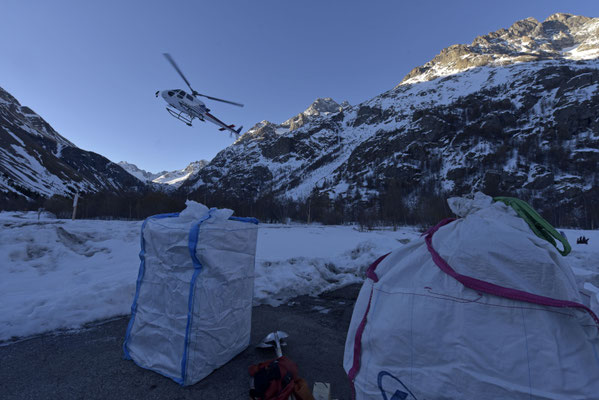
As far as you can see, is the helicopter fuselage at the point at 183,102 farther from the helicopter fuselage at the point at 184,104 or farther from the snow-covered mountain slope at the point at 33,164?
the snow-covered mountain slope at the point at 33,164

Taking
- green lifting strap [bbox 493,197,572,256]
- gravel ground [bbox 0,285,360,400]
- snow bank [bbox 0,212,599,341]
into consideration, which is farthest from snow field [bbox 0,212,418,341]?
green lifting strap [bbox 493,197,572,256]

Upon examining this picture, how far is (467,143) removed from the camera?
76.6 meters

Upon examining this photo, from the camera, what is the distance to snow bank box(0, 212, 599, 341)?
11.8 ft

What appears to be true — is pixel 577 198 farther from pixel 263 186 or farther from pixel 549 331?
pixel 263 186

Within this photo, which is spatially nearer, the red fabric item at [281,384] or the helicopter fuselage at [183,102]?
the red fabric item at [281,384]

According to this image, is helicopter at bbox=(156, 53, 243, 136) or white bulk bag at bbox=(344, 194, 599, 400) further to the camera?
helicopter at bbox=(156, 53, 243, 136)

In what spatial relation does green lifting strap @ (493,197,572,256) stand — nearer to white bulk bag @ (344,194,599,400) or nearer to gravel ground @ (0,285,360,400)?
white bulk bag @ (344,194,599,400)

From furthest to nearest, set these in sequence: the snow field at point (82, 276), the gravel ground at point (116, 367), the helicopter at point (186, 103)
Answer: the helicopter at point (186, 103)
the snow field at point (82, 276)
the gravel ground at point (116, 367)

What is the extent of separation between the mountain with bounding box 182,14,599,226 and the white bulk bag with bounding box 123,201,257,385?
55450 millimetres

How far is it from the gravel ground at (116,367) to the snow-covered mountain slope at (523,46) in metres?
154

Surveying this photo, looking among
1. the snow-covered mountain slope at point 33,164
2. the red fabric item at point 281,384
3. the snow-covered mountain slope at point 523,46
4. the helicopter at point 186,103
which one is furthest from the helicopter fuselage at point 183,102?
the snow-covered mountain slope at point 523,46

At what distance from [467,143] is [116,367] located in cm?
9283

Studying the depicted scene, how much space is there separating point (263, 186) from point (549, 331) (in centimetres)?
12388

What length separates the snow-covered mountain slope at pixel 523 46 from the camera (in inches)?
4715
